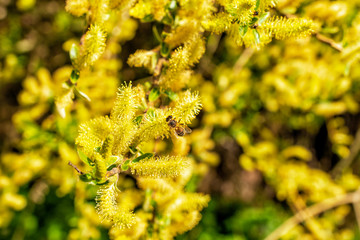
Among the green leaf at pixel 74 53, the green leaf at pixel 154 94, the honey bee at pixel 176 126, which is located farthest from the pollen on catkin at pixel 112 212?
the green leaf at pixel 74 53

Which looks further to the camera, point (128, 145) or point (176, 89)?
point (176, 89)

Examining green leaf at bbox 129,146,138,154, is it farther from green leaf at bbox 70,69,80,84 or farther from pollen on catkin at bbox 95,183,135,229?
green leaf at bbox 70,69,80,84

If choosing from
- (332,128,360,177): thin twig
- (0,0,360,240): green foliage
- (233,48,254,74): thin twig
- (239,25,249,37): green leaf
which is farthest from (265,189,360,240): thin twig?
(239,25,249,37): green leaf

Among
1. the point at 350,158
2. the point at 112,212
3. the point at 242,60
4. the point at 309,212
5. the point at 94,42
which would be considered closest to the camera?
the point at 112,212

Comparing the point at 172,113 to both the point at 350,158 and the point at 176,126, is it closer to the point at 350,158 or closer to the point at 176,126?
the point at 176,126

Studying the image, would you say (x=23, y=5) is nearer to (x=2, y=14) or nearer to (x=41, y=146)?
(x=2, y=14)

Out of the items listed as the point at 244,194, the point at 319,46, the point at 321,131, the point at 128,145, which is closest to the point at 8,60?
the point at 128,145

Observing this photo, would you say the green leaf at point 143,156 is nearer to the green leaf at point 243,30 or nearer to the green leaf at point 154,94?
the green leaf at point 154,94

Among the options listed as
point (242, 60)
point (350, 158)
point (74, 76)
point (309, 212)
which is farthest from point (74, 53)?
point (350, 158)
